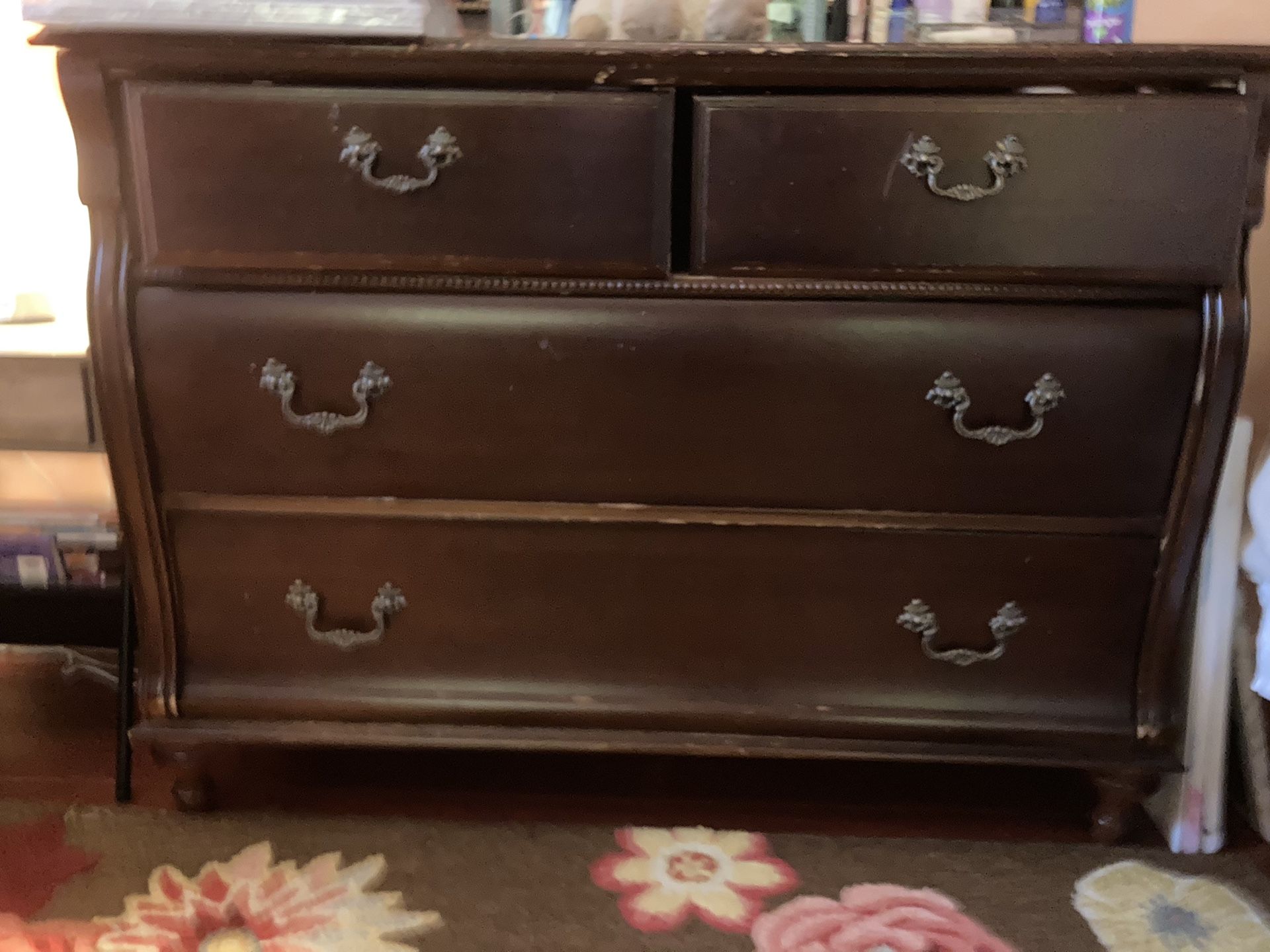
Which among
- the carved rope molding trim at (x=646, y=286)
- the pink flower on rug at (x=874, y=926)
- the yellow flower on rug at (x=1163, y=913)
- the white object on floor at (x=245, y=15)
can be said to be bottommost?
the yellow flower on rug at (x=1163, y=913)

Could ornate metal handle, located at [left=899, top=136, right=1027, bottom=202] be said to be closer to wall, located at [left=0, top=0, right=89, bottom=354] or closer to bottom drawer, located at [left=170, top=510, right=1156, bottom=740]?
bottom drawer, located at [left=170, top=510, right=1156, bottom=740]

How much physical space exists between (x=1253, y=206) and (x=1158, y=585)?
35cm

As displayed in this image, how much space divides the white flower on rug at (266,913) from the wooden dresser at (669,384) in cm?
14

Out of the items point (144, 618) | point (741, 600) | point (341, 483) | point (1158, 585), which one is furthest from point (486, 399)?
point (1158, 585)

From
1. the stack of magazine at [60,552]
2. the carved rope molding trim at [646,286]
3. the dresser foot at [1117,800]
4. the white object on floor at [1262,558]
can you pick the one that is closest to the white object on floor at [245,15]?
the carved rope molding trim at [646,286]

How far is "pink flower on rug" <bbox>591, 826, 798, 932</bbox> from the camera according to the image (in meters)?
0.93

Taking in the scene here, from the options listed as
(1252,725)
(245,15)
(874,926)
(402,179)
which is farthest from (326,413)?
(1252,725)

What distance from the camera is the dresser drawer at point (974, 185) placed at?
2.58ft

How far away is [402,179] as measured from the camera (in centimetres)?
80

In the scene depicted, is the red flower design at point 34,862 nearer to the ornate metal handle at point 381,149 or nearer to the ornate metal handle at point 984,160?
the ornate metal handle at point 381,149

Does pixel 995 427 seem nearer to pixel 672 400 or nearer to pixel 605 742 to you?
pixel 672 400

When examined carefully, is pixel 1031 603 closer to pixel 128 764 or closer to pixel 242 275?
pixel 242 275

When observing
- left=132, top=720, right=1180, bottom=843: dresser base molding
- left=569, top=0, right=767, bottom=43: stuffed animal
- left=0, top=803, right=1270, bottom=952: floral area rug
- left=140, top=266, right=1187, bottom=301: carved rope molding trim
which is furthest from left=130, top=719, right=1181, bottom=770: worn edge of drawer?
left=569, top=0, right=767, bottom=43: stuffed animal

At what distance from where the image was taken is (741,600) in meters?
Answer: 0.94
